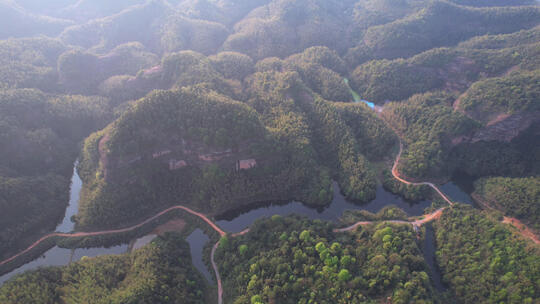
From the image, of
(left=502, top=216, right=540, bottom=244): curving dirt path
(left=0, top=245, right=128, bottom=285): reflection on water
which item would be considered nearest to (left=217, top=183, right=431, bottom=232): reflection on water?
(left=502, top=216, right=540, bottom=244): curving dirt path

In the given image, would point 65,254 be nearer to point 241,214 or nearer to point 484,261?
point 241,214

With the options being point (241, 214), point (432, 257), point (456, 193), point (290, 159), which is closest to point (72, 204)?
point (241, 214)

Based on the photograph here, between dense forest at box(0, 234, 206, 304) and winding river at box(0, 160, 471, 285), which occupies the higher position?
winding river at box(0, 160, 471, 285)

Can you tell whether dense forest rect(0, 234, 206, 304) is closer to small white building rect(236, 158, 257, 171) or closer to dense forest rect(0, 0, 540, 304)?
dense forest rect(0, 0, 540, 304)

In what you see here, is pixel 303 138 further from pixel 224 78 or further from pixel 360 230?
pixel 224 78

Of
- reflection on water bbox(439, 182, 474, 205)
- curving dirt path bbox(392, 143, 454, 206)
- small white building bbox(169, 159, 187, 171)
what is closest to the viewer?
curving dirt path bbox(392, 143, 454, 206)

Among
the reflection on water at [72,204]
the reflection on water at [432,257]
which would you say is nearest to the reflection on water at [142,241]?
the reflection on water at [72,204]
